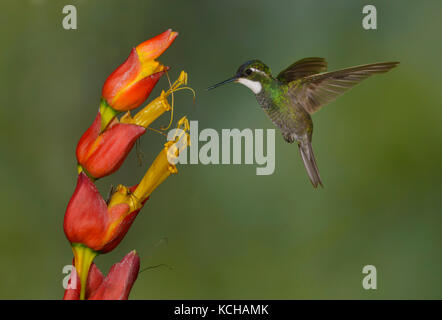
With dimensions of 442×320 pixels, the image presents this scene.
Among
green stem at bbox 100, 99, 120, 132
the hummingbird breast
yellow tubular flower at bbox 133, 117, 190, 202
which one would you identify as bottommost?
yellow tubular flower at bbox 133, 117, 190, 202

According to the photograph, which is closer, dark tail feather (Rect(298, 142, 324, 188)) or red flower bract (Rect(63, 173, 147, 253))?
red flower bract (Rect(63, 173, 147, 253))

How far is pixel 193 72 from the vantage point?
7.47ft

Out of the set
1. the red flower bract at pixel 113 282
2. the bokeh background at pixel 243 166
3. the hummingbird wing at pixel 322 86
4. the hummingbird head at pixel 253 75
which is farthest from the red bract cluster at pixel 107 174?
the bokeh background at pixel 243 166

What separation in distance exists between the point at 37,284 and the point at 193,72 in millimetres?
1069

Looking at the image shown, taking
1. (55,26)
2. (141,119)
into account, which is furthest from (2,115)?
(141,119)

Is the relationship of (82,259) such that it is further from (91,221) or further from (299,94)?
A: (299,94)

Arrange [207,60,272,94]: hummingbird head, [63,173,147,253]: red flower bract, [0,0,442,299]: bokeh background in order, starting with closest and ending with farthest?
[63,173,147,253]: red flower bract < [207,60,272,94]: hummingbird head < [0,0,442,299]: bokeh background

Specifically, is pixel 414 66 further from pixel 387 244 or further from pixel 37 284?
pixel 37 284

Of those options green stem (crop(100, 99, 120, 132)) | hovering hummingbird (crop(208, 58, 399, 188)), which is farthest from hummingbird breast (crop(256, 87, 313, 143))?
green stem (crop(100, 99, 120, 132))

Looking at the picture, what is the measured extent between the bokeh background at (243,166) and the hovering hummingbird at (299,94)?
79 centimetres

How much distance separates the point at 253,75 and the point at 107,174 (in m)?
0.60

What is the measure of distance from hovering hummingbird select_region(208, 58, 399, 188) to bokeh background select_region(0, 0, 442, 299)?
0.79 meters

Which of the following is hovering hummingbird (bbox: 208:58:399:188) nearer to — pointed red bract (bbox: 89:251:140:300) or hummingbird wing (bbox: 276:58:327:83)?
hummingbird wing (bbox: 276:58:327:83)

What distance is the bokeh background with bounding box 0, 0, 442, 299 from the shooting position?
214 cm
